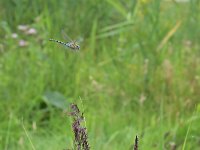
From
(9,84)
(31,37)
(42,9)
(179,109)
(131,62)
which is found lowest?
(179,109)

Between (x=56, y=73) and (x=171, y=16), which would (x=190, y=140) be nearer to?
(x=56, y=73)

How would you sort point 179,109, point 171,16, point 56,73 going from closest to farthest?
point 179,109, point 56,73, point 171,16

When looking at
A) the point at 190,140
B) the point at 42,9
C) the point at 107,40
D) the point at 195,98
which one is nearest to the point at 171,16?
the point at 107,40

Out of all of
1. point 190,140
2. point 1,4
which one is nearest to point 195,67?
point 190,140

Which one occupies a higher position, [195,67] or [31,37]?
[31,37]

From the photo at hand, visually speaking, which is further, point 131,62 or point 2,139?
point 131,62

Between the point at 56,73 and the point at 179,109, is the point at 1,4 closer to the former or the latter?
the point at 56,73

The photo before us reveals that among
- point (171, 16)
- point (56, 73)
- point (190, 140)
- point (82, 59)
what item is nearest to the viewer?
point (190, 140)
